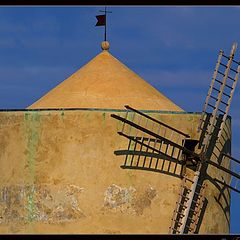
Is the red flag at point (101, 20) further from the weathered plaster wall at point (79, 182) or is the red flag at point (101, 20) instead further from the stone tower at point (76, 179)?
the weathered plaster wall at point (79, 182)

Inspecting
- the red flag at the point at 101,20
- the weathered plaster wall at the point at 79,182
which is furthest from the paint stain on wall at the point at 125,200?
the red flag at the point at 101,20

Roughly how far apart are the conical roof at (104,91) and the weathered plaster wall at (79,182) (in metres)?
0.99

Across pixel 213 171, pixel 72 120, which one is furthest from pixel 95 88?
pixel 213 171

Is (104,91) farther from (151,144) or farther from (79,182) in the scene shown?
(79,182)

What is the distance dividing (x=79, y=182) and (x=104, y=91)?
1.93 meters

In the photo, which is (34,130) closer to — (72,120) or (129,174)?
(72,120)

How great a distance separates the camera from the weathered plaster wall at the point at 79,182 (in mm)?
9977

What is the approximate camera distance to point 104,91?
11.4 m

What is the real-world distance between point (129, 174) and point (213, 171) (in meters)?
1.36

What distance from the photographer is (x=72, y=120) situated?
33.2ft

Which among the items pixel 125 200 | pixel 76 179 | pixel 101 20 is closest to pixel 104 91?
pixel 101 20

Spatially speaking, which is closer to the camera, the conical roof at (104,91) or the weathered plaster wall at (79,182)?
the weathered plaster wall at (79,182)

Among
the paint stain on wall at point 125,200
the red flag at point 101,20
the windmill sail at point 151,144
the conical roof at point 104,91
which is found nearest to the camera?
the paint stain on wall at point 125,200

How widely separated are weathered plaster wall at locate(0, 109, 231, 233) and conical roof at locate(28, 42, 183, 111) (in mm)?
990
